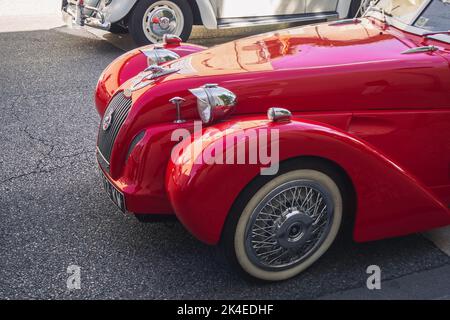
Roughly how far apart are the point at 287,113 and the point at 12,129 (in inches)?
119

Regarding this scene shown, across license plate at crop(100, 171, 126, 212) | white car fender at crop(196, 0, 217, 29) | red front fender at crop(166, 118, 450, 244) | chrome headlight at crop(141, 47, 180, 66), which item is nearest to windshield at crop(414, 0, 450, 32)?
red front fender at crop(166, 118, 450, 244)

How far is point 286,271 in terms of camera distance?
9.33ft

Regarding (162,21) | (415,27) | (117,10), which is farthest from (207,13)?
(415,27)

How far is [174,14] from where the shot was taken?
7203mm

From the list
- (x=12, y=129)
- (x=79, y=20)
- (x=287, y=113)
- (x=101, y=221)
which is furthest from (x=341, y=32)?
(x=79, y=20)

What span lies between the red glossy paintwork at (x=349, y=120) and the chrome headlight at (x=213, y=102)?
6 centimetres

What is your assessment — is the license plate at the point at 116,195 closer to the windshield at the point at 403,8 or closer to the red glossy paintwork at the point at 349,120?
the red glossy paintwork at the point at 349,120

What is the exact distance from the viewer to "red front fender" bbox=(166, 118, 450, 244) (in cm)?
250

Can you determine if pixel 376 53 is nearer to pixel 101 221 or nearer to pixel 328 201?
pixel 328 201

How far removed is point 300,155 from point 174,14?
16.6 feet

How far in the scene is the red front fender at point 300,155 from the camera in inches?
98.3

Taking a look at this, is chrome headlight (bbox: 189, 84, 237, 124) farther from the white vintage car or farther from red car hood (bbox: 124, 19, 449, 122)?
the white vintage car

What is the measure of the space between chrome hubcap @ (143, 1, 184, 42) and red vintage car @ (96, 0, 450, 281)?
4135 mm

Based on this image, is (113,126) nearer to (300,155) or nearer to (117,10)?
(300,155)
